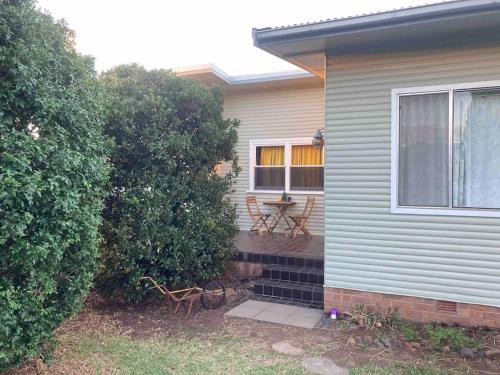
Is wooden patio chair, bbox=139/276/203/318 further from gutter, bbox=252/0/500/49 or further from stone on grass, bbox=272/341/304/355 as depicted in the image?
gutter, bbox=252/0/500/49

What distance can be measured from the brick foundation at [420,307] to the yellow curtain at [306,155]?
14.3 ft

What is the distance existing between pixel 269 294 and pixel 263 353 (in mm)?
1741

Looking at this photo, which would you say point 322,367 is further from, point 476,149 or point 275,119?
point 275,119

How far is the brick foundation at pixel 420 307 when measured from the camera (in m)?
4.21

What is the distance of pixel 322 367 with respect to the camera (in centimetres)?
356

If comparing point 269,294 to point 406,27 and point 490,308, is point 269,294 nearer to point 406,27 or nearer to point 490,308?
point 490,308

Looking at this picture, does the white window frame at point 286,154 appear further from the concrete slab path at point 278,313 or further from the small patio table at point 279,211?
the concrete slab path at point 278,313

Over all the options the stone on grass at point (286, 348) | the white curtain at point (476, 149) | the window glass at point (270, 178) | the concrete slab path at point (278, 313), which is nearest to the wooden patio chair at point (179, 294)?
the concrete slab path at point (278, 313)

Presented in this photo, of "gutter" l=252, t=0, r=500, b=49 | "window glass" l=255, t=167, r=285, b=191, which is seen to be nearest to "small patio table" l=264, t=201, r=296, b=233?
"window glass" l=255, t=167, r=285, b=191

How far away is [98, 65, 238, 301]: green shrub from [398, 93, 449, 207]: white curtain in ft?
7.75

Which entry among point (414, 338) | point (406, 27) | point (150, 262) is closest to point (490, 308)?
point (414, 338)

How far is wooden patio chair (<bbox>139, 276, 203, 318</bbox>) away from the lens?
4.84 m

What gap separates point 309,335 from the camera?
4281 mm

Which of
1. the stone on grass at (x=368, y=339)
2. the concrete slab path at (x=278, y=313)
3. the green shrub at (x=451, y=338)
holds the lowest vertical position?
the stone on grass at (x=368, y=339)
